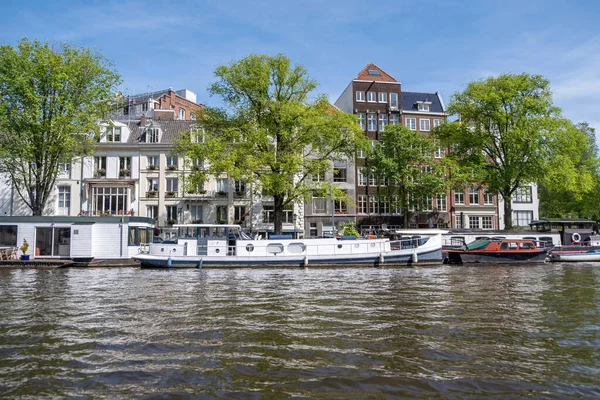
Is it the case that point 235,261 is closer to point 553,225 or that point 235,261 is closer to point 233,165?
point 233,165

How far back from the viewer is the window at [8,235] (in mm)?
35312

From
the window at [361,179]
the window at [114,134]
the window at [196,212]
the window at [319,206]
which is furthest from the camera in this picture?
the window at [361,179]

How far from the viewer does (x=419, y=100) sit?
6431cm

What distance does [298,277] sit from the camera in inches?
1043

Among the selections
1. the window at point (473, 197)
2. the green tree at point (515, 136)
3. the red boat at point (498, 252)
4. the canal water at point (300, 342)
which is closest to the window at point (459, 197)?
the window at point (473, 197)

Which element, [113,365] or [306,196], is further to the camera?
[306,196]

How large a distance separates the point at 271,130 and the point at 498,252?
67.4ft

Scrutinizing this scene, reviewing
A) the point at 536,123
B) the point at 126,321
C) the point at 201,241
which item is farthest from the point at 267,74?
the point at 126,321

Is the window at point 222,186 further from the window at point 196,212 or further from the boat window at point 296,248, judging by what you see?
the boat window at point 296,248

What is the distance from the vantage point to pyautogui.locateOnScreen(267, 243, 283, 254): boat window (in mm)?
33750

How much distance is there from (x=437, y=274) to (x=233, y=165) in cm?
1788

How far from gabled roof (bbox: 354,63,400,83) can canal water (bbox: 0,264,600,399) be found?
43.4m

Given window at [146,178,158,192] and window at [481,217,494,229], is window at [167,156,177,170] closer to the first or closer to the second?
window at [146,178,158,192]

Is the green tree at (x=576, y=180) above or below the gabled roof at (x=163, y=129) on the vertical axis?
below
